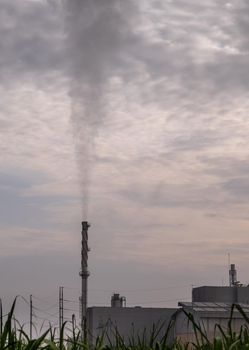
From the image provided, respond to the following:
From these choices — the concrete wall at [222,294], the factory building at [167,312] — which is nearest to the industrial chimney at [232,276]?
the factory building at [167,312]

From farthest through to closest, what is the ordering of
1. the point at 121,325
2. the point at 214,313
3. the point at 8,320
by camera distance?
the point at 121,325 → the point at 214,313 → the point at 8,320

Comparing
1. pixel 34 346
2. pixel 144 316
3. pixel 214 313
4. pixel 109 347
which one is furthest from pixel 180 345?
pixel 144 316

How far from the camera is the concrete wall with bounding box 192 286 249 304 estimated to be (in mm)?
79875

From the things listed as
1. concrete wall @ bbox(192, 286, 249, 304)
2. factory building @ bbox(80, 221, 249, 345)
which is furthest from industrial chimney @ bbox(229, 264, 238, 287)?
concrete wall @ bbox(192, 286, 249, 304)

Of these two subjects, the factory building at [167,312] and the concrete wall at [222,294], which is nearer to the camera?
the factory building at [167,312]

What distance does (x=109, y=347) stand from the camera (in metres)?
5.84

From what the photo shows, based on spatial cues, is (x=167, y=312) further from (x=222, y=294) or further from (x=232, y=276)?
(x=232, y=276)

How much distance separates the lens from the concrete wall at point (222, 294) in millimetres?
79875

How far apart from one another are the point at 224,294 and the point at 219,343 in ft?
253

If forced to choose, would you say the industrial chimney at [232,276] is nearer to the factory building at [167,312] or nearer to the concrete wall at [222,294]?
the factory building at [167,312]

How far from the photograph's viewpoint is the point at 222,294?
8019 centimetres

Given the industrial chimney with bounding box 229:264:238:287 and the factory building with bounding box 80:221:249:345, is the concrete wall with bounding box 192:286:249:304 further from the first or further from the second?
the industrial chimney with bounding box 229:264:238:287

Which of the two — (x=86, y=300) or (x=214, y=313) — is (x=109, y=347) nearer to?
(x=214, y=313)

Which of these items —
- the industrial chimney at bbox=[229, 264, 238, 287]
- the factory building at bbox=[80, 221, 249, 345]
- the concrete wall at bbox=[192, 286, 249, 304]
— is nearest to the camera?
the factory building at bbox=[80, 221, 249, 345]
